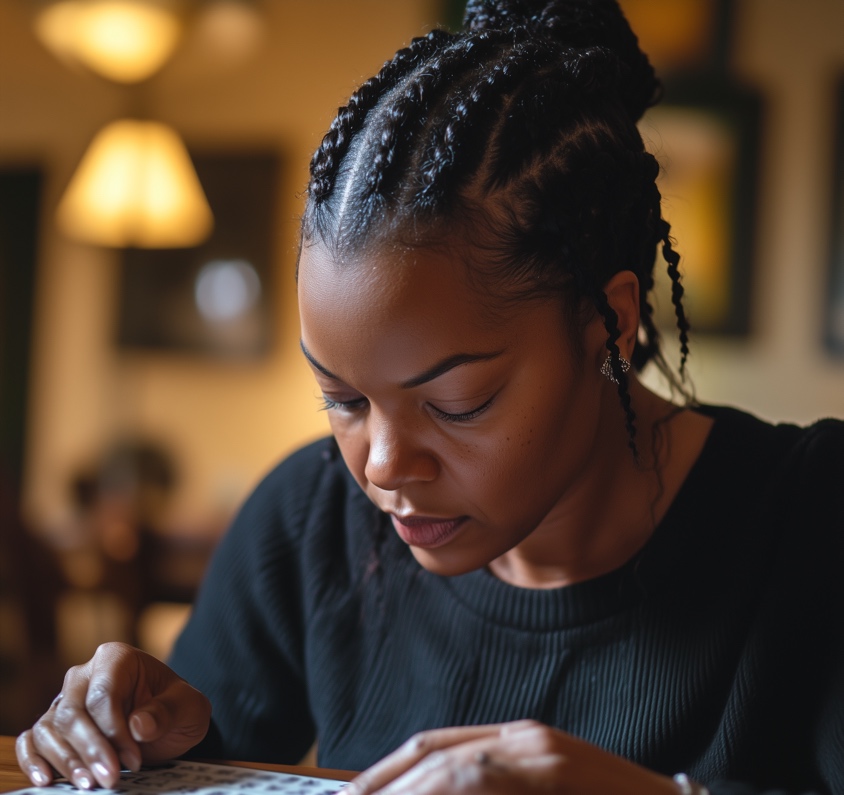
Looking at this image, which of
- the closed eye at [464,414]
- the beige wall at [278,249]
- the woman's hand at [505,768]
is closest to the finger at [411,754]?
the woman's hand at [505,768]

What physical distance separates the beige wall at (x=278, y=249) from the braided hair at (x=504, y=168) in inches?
107

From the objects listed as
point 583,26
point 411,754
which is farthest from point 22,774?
point 583,26

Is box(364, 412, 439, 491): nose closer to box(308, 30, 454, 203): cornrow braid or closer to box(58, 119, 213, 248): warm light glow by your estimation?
box(308, 30, 454, 203): cornrow braid

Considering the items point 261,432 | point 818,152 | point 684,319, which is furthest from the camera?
point 261,432

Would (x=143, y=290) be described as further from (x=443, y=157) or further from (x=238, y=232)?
(x=443, y=157)

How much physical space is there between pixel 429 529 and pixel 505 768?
0.28 meters

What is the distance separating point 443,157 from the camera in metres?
0.94

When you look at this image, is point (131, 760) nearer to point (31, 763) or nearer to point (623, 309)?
point (31, 763)

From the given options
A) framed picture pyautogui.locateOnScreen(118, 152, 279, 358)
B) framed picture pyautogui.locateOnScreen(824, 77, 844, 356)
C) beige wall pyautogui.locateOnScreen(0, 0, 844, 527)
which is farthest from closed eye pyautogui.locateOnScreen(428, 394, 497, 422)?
framed picture pyautogui.locateOnScreen(118, 152, 279, 358)

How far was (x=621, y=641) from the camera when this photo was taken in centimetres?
115

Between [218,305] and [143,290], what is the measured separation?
349 mm

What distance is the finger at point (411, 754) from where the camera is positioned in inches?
31.7

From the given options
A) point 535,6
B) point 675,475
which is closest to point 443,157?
point 535,6

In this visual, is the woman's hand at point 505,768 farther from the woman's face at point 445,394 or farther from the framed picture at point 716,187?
the framed picture at point 716,187
